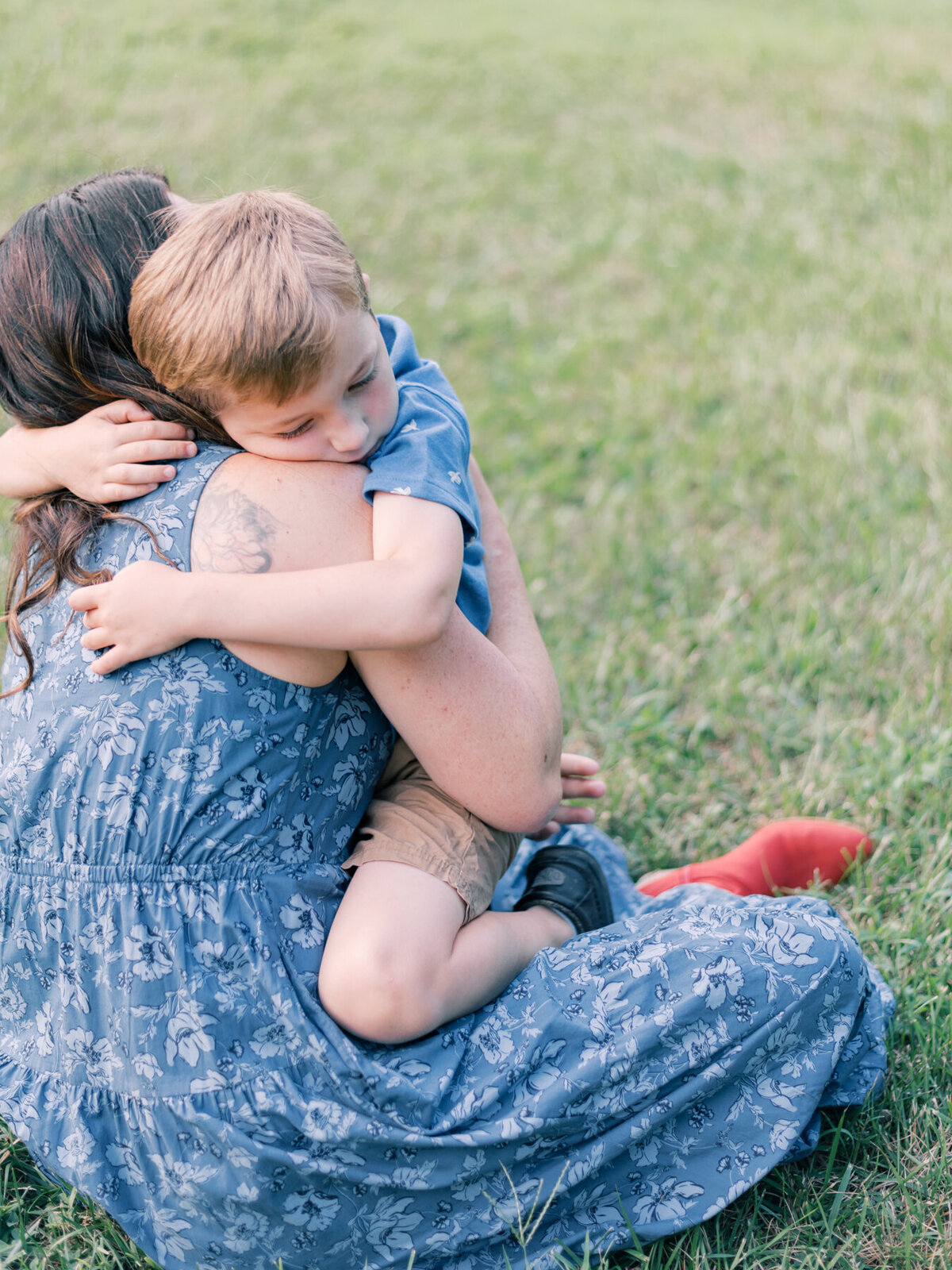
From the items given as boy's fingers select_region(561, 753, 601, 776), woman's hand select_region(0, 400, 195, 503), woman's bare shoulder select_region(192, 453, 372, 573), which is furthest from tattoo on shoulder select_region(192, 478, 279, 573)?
boy's fingers select_region(561, 753, 601, 776)

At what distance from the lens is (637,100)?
6.83m

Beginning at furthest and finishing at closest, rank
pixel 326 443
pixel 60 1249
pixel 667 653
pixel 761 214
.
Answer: pixel 761 214 → pixel 667 653 → pixel 60 1249 → pixel 326 443

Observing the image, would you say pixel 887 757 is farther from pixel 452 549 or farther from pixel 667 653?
pixel 452 549

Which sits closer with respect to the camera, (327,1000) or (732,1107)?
(327,1000)

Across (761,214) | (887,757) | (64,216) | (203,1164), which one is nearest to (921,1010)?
(887,757)

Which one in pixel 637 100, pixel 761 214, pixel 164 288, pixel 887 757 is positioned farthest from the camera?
pixel 637 100

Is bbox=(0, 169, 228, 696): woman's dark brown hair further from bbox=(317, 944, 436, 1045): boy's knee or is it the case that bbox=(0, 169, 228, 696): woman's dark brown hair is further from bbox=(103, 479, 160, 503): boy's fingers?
bbox=(317, 944, 436, 1045): boy's knee

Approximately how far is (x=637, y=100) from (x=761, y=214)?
1818 millimetres

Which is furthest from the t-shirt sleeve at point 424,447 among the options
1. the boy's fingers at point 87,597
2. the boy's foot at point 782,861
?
the boy's foot at point 782,861

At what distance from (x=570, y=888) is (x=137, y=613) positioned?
0.99 meters

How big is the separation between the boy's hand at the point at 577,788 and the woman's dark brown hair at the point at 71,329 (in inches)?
40.9

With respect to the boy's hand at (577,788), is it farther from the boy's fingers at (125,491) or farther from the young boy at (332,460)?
the boy's fingers at (125,491)

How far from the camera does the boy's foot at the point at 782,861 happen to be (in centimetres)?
243

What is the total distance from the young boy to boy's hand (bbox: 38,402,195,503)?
0.07 meters
